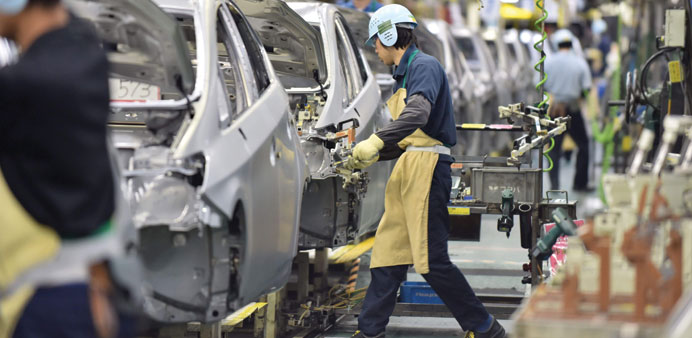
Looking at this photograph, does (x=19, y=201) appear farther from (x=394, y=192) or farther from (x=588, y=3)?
(x=588, y=3)

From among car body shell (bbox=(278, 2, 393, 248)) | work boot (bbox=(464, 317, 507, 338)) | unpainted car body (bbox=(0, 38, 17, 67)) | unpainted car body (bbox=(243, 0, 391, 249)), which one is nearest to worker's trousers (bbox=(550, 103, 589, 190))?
car body shell (bbox=(278, 2, 393, 248))

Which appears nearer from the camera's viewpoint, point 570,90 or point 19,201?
point 19,201

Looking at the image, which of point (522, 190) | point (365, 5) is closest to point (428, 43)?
point (365, 5)

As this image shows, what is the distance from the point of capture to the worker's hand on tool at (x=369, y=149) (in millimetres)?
6598

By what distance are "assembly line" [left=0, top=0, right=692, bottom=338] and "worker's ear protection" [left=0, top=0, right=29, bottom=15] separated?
0.04 feet

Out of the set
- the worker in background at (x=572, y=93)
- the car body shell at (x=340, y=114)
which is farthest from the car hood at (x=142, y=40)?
the worker in background at (x=572, y=93)

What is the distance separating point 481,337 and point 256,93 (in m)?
1.86

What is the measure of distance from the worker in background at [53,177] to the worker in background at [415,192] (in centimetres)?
339

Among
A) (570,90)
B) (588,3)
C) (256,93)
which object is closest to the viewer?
(256,93)

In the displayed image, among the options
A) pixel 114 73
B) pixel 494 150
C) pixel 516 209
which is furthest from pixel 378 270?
pixel 494 150

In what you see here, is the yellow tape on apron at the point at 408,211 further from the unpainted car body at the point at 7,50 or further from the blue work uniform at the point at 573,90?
the blue work uniform at the point at 573,90

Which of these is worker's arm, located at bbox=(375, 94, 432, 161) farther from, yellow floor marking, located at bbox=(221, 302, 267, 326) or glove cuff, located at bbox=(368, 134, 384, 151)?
yellow floor marking, located at bbox=(221, 302, 267, 326)

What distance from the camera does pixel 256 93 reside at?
6461 mm

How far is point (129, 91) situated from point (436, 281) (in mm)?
1950
